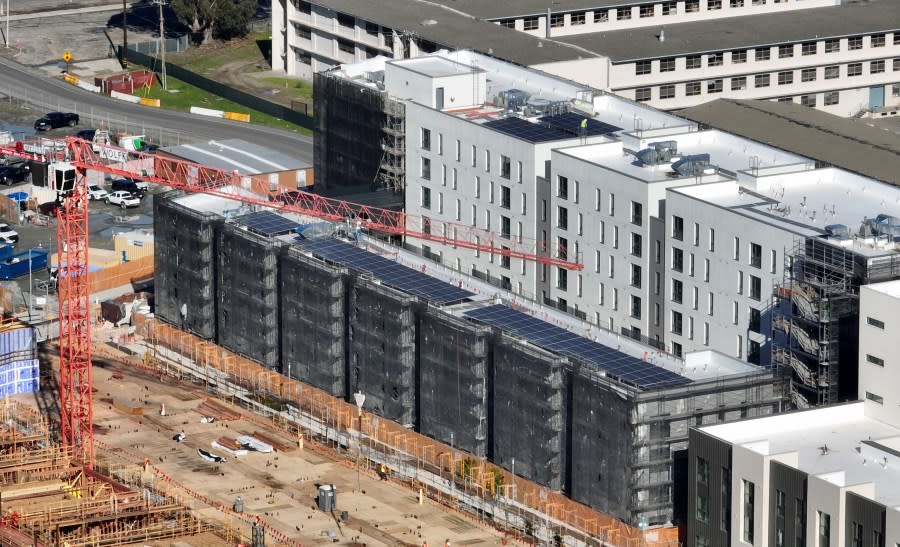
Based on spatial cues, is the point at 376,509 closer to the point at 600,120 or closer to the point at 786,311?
the point at 786,311

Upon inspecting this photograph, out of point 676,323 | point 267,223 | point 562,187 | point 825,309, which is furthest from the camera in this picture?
point 267,223

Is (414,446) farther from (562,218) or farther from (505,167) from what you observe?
(505,167)

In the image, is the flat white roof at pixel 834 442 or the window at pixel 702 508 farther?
the window at pixel 702 508

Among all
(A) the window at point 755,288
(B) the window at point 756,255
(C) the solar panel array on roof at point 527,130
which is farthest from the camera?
(C) the solar panel array on roof at point 527,130

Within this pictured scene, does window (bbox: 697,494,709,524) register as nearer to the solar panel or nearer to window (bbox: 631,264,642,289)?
window (bbox: 631,264,642,289)

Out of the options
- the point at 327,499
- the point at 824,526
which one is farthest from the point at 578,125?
the point at 824,526

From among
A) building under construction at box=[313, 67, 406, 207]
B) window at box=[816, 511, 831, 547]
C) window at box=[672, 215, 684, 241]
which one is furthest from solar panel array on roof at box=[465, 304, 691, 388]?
building under construction at box=[313, 67, 406, 207]

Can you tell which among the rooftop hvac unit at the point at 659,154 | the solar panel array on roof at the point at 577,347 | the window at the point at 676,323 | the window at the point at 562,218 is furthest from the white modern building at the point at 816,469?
the window at the point at 562,218

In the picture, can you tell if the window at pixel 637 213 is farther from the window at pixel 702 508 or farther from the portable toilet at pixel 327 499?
the portable toilet at pixel 327 499
